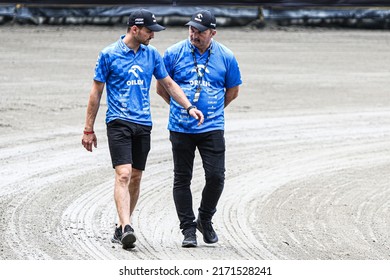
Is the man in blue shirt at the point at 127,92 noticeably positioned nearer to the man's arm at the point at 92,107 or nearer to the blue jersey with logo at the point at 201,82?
the man's arm at the point at 92,107

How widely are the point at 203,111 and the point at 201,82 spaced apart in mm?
235

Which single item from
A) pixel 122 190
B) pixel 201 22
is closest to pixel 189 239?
pixel 122 190

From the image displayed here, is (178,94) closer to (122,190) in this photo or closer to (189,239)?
(122,190)

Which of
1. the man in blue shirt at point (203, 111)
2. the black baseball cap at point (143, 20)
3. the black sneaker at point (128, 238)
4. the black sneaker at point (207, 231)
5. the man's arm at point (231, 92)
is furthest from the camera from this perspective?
the man's arm at point (231, 92)

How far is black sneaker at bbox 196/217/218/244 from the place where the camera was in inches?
322

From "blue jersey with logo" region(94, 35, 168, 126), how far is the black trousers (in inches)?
15.0

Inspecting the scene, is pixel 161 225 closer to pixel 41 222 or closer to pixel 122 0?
pixel 41 222

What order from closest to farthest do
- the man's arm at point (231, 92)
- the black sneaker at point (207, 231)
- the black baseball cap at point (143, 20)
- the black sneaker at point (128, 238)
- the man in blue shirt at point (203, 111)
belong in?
the black sneaker at point (128, 238) < the black baseball cap at point (143, 20) < the man in blue shirt at point (203, 111) < the black sneaker at point (207, 231) < the man's arm at point (231, 92)

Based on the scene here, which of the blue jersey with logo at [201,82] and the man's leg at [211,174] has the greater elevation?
the blue jersey with logo at [201,82]

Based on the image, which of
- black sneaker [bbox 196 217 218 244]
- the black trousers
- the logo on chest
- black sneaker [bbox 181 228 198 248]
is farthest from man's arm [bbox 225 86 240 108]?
black sneaker [bbox 181 228 198 248]

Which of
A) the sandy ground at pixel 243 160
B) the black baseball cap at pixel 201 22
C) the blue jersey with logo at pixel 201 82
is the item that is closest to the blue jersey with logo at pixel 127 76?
the blue jersey with logo at pixel 201 82

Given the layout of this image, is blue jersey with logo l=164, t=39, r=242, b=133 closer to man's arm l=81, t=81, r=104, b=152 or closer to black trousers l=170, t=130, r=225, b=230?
black trousers l=170, t=130, r=225, b=230

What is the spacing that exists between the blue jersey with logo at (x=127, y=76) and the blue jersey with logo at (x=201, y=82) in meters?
0.14

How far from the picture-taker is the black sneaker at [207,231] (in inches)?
322
